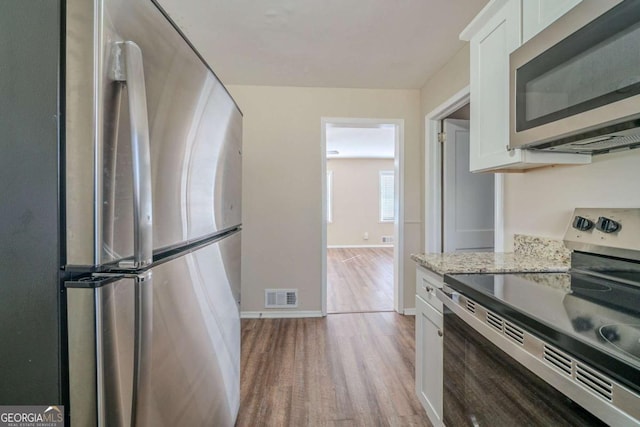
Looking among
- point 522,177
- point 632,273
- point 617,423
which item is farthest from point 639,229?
point 617,423

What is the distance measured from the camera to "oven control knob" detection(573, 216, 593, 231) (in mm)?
1160

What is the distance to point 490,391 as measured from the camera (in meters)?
0.95

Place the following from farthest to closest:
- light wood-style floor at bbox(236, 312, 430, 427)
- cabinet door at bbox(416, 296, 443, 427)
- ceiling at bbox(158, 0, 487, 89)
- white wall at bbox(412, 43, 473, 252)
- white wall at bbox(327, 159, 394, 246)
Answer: white wall at bbox(327, 159, 394, 246) < white wall at bbox(412, 43, 473, 252) < ceiling at bbox(158, 0, 487, 89) < light wood-style floor at bbox(236, 312, 430, 427) < cabinet door at bbox(416, 296, 443, 427)

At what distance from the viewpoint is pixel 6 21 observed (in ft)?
1.67

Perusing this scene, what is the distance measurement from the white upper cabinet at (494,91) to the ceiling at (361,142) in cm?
249

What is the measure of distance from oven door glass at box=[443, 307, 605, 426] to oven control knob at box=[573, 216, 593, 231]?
66 centimetres

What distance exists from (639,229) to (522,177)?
2.22 ft

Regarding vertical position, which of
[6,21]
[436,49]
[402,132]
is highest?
[436,49]

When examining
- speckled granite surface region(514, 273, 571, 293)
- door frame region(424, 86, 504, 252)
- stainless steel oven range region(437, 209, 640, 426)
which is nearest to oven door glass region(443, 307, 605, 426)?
stainless steel oven range region(437, 209, 640, 426)

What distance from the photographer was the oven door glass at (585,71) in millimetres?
768

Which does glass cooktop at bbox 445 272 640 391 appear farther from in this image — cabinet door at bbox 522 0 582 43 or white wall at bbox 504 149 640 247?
cabinet door at bbox 522 0 582 43

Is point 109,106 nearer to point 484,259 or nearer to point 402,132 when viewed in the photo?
point 484,259

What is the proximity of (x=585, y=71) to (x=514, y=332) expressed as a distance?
2.83 feet

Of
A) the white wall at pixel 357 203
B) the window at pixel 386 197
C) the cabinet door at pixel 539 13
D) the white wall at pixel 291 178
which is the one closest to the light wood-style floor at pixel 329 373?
the white wall at pixel 291 178
